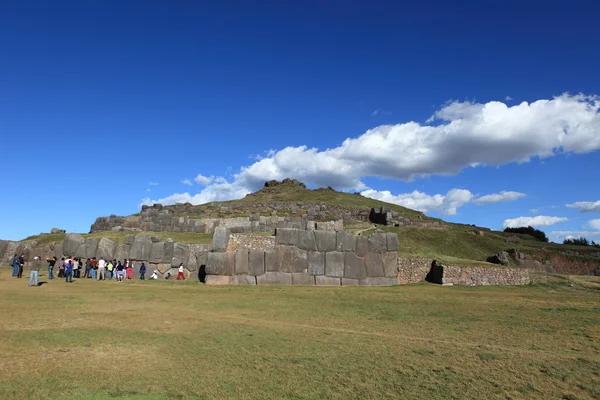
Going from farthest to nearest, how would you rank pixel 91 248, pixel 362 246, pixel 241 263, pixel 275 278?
pixel 91 248
pixel 362 246
pixel 275 278
pixel 241 263

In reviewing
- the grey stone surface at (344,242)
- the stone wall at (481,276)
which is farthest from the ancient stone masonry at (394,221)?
the grey stone surface at (344,242)

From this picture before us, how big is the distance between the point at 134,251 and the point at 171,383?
2128 cm

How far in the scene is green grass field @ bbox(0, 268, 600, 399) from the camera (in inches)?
250

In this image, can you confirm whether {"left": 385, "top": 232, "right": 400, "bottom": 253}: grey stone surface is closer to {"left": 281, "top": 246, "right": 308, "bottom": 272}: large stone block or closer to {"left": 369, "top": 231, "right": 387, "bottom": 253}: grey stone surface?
{"left": 369, "top": 231, "right": 387, "bottom": 253}: grey stone surface

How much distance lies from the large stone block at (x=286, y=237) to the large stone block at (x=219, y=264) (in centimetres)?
295

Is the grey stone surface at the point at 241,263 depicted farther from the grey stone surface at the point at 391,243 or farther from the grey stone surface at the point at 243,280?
the grey stone surface at the point at 391,243

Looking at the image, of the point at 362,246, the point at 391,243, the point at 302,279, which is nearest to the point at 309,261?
the point at 302,279

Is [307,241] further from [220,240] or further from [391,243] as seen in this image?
[391,243]

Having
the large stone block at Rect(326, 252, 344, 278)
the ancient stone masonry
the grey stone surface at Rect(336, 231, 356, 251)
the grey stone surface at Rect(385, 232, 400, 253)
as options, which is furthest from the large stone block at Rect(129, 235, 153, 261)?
the ancient stone masonry

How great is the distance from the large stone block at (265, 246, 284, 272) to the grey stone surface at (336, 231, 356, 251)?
3404 mm

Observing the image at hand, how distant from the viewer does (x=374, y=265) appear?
24.8 meters

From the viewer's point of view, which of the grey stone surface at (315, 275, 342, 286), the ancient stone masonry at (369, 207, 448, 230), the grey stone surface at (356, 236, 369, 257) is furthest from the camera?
the ancient stone masonry at (369, 207, 448, 230)

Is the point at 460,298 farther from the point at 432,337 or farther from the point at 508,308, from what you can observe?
the point at 432,337

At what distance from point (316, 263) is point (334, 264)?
106 centimetres
